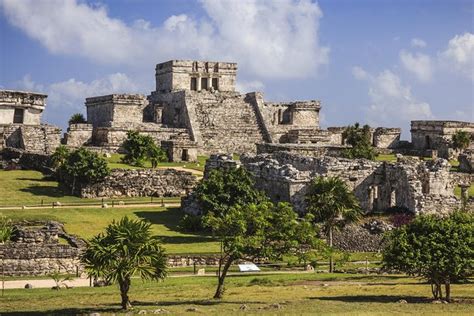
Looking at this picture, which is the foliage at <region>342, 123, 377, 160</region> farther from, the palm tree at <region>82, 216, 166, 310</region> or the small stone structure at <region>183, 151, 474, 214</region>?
the palm tree at <region>82, 216, 166, 310</region>

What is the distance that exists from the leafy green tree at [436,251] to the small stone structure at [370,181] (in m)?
17.7

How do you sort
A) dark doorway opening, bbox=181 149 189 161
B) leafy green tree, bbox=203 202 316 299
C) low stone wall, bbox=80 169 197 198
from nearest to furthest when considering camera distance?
leafy green tree, bbox=203 202 316 299 < low stone wall, bbox=80 169 197 198 < dark doorway opening, bbox=181 149 189 161

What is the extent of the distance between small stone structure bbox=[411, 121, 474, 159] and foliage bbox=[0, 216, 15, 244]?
49.6m

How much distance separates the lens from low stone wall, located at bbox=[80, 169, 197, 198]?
6675 cm

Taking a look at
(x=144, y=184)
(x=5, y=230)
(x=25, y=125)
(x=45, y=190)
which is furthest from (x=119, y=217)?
(x=25, y=125)

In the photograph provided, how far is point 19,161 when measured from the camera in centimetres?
7238

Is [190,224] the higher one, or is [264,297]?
[190,224]

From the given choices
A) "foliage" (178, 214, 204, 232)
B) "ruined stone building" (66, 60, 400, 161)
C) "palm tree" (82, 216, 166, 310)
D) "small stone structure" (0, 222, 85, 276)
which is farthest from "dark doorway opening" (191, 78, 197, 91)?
"palm tree" (82, 216, 166, 310)

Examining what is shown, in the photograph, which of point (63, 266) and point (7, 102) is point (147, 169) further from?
point (63, 266)

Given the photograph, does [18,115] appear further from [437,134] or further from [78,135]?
[437,134]

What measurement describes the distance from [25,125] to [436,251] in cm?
4705

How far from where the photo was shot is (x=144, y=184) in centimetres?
6838

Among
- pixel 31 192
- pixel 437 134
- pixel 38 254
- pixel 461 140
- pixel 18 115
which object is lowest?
pixel 38 254

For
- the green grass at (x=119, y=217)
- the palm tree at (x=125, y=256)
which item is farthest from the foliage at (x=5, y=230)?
the palm tree at (x=125, y=256)
